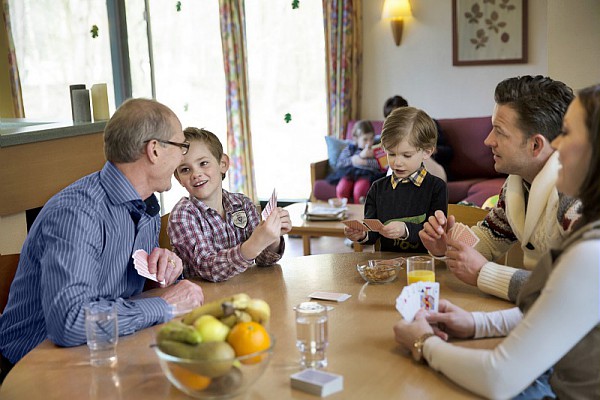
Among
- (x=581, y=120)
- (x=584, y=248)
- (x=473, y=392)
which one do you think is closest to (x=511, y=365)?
(x=473, y=392)

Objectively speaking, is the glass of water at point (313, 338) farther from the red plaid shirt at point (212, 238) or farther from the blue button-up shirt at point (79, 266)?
the red plaid shirt at point (212, 238)

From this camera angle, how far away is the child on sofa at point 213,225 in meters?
2.36

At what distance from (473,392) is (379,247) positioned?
4.68 ft

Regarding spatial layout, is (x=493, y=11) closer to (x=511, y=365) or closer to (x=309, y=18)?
(x=309, y=18)

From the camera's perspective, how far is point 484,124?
21.2 ft

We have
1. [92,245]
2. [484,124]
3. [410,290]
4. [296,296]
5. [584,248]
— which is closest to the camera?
[584,248]

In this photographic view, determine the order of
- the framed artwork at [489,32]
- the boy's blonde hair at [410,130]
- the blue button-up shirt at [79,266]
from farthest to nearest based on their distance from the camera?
the framed artwork at [489,32] < the boy's blonde hair at [410,130] < the blue button-up shirt at [79,266]

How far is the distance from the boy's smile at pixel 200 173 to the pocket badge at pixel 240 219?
9cm

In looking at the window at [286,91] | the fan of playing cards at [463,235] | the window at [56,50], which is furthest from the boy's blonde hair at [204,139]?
the window at [286,91]

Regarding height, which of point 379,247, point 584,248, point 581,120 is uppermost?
point 581,120

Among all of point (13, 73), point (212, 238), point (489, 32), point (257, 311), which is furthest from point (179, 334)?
point (489, 32)

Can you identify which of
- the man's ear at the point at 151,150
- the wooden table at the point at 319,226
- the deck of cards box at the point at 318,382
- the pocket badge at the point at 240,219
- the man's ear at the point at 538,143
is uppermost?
the man's ear at the point at 151,150

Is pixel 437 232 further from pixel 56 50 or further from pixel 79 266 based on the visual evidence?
pixel 56 50

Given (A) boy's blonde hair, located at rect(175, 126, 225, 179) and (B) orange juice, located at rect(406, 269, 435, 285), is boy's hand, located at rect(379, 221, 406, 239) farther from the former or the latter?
(A) boy's blonde hair, located at rect(175, 126, 225, 179)
